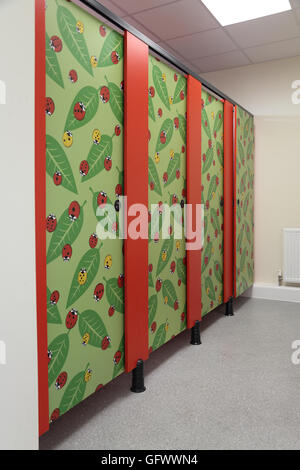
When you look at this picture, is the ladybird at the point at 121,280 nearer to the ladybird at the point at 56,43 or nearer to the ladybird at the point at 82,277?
the ladybird at the point at 82,277

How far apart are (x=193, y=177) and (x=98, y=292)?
53.5 inches

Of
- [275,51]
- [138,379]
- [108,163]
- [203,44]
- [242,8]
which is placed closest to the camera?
[108,163]

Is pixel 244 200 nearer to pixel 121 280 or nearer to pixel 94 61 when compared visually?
A: pixel 121 280

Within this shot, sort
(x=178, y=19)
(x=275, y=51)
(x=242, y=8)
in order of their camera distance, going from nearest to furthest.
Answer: (x=242, y=8), (x=178, y=19), (x=275, y=51)

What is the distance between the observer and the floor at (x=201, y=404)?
172cm

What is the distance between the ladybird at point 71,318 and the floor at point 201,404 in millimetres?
534

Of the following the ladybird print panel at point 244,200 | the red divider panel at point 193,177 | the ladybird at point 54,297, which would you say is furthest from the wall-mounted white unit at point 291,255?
the ladybird at point 54,297

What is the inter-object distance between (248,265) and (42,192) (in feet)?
10.8

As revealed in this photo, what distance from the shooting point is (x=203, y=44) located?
12.8 feet

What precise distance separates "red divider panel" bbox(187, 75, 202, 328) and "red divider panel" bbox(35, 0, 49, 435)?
1480 mm

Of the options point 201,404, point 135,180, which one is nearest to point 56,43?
point 135,180

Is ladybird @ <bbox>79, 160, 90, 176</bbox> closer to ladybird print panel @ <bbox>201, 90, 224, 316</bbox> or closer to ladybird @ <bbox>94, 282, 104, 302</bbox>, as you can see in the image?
ladybird @ <bbox>94, 282, 104, 302</bbox>

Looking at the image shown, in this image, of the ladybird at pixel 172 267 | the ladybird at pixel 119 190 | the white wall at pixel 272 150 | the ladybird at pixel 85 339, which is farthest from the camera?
the white wall at pixel 272 150

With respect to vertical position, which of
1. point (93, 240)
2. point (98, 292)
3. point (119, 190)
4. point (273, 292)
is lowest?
point (273, 292)
